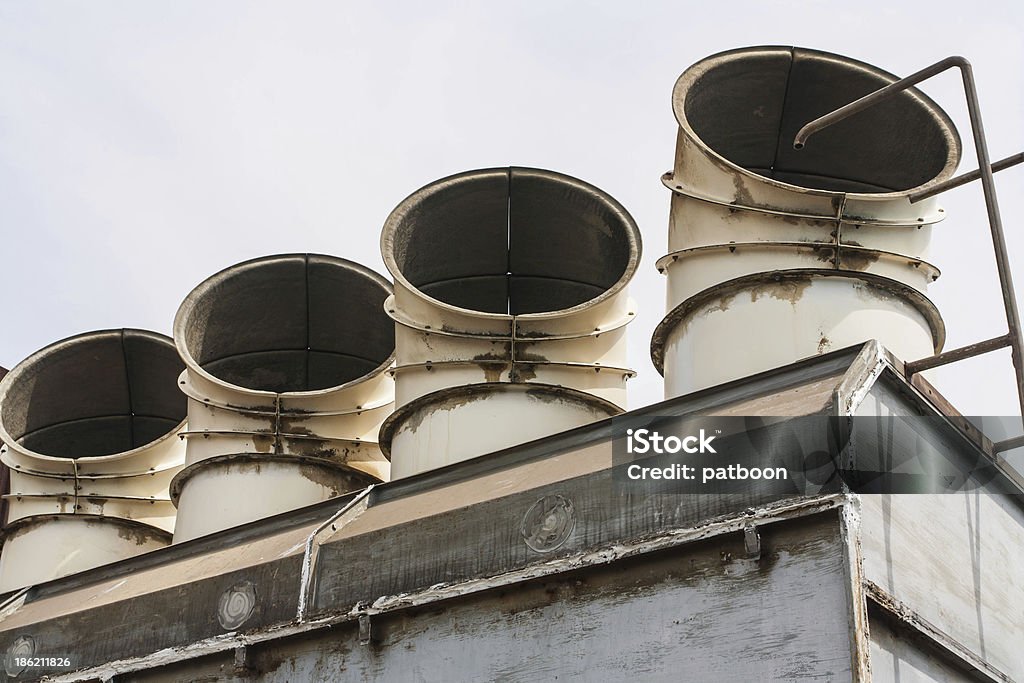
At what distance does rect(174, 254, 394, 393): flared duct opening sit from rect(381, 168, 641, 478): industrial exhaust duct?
3.51 ft

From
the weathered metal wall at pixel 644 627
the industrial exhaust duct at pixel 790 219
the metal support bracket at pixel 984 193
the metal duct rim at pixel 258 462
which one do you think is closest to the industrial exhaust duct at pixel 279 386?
the metal duct rim at pixel 258 462

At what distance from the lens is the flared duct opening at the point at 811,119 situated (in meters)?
9.84

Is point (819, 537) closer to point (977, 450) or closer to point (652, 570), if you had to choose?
point (652, 570)

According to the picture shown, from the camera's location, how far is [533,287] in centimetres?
1191

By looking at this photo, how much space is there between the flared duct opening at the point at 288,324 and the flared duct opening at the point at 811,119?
3.92 meters

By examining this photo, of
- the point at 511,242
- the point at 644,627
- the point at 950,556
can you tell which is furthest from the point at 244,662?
the point at 511,242

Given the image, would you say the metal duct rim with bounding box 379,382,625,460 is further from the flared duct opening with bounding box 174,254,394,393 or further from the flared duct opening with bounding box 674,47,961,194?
the flared duct opening with bounding box 674,47,961,194

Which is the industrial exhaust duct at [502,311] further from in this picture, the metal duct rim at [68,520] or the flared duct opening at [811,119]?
the metal duct rim at [68,520]

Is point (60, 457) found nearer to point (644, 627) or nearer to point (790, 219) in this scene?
point (790, 219)

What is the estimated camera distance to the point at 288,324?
12.9 meters

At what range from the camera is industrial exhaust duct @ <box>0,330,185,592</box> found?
12906 millimetres

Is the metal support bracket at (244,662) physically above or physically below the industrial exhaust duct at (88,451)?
below

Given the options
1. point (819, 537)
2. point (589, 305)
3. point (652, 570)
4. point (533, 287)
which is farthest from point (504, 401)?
point (819, 537)

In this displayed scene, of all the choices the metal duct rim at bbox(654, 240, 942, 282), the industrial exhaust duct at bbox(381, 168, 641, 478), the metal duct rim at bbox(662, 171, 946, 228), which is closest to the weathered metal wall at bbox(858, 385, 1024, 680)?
the metal duct rim at bbox(654, 240, 942, 282)
